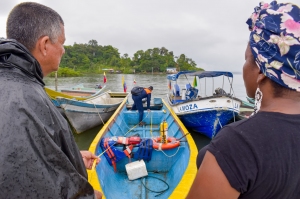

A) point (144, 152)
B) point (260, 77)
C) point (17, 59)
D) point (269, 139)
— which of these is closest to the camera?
point (269, 139)

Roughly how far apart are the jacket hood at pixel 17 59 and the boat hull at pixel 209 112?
276 inches

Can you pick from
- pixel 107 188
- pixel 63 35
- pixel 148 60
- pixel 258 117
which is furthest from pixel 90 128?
pixel 148 60

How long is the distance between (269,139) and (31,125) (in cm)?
95

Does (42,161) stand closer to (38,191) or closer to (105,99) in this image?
(38,191)

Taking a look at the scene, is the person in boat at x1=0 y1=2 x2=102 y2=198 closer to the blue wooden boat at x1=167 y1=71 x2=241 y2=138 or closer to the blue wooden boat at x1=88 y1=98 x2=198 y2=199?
the blue wooden boat at x1=88 y1=98 x2=198 y2=199

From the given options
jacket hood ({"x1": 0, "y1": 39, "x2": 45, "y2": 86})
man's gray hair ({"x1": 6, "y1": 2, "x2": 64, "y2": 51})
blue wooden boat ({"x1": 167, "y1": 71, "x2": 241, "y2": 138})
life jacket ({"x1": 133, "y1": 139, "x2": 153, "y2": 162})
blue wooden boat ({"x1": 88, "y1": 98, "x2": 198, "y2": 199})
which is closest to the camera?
jacket hood ({"x1": 0, "y1": 39, "x2": 45, "y2": 86})

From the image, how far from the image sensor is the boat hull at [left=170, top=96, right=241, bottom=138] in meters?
7.38

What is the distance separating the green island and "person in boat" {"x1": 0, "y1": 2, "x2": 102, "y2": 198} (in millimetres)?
67161

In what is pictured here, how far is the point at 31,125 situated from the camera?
0.86 meters

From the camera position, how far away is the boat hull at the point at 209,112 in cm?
738

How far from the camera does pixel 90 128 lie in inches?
364

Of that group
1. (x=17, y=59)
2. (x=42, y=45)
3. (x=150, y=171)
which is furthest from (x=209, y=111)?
(x=17, y=59)

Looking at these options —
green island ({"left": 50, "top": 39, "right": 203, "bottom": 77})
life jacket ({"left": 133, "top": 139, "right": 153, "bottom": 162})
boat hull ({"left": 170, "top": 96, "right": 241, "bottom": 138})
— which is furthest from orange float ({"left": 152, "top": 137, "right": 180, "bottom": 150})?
green island ({"left": 50, "top": 39, "right": 203, "bottom": 77})

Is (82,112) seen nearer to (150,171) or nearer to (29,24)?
(150,171)
